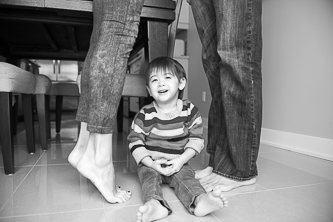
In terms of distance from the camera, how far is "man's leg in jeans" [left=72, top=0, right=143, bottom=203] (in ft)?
2.52

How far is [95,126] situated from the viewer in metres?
0.78

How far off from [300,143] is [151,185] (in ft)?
4.35

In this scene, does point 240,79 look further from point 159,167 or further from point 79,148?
point 79,148

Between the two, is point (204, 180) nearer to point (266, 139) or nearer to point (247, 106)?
point (247, 106)

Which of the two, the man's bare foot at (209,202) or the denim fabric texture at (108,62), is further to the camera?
the denim fabric texture at (108,62)

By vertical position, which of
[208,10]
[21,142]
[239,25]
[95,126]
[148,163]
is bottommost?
[21,142]

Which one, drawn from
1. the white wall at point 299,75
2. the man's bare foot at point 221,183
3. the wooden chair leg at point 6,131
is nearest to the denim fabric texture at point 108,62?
the man's bare foot at point 221,183

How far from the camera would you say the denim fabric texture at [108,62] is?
767 mm

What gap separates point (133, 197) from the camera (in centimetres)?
89

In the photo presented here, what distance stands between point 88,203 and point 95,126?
27 centimetres

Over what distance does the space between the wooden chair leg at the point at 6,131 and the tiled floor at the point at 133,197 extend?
0.07 m

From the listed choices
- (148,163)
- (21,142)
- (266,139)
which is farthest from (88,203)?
(266,139)

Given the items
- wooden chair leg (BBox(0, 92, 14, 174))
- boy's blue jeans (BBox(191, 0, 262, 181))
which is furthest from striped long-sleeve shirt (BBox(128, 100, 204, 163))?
wooden chair leg (BBox(0, 92, 14, 174))

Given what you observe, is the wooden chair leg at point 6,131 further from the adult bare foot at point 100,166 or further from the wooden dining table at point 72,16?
the adult bare foot at point 100,166
